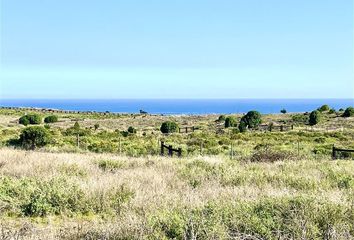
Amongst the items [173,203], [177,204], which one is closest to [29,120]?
[173,203]

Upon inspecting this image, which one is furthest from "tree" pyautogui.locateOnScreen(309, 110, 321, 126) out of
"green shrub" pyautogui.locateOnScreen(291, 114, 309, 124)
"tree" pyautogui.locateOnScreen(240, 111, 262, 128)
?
"tree" pyautogui.locateOnScreen(240, 111, 262, 128)

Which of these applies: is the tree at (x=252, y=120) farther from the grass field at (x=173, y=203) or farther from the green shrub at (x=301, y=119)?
the grass field at (x=173, y=203)

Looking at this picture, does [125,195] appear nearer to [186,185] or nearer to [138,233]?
[186,185]

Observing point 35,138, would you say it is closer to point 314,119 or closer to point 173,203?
point 173,203

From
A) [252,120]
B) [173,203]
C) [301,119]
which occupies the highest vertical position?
[173,203]

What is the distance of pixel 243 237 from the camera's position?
7285 mm

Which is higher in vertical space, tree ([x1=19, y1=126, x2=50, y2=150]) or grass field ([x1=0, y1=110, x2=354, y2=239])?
grass field ([x1=0, y1=110, x2=354, y2=239])

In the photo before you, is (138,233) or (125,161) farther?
(125,161)

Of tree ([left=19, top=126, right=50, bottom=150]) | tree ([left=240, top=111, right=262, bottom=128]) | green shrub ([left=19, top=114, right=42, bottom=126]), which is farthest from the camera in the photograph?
green shrub ([left=19, top=114, right=42, bottom=126])

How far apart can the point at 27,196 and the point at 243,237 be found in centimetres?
584

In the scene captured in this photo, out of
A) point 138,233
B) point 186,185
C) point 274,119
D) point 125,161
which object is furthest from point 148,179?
point 274,119

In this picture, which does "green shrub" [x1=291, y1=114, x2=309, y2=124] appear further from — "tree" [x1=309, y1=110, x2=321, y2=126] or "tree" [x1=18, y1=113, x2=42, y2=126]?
"tree" [x1=18, y1=113, x2=42, y2=126]

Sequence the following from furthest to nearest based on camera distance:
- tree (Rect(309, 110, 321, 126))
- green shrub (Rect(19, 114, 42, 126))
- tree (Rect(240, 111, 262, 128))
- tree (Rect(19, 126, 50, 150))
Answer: green shrub (Rect(19, 114, 42, 126)), tree (Rect(309, 110, 321, 126)), tree (Rect(240, 111, 262, 128)), tree (Rect(19, 126, 50, 150))

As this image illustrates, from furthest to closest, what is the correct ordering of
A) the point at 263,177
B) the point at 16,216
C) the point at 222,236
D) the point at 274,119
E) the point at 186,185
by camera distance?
1. the point at 274,119
2. the point at 263,177
3. the point at 186,185
4. the point at 16,216
5. the point at 222,236
